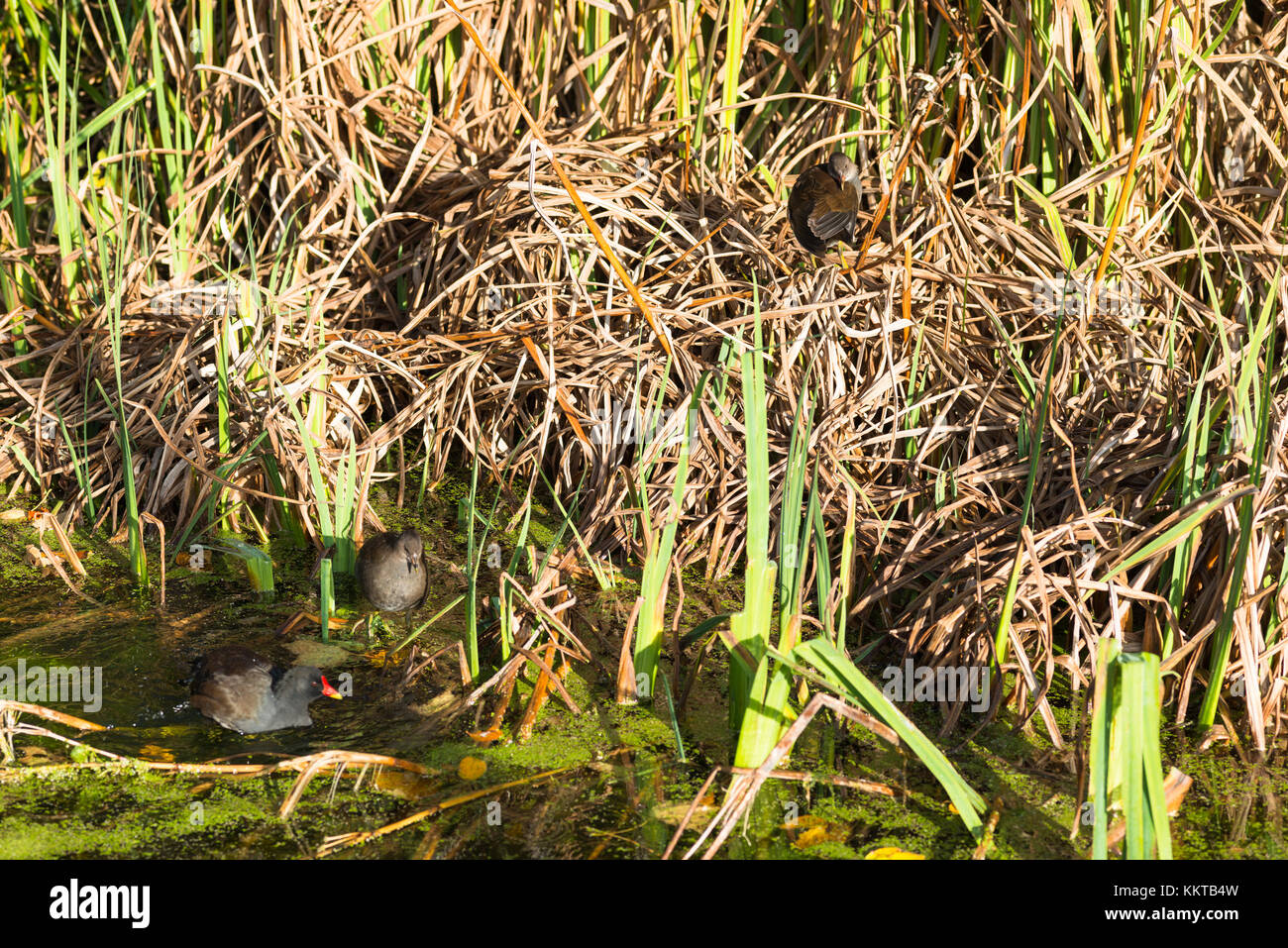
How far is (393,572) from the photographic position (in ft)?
8.07

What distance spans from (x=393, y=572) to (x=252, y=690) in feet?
1.60

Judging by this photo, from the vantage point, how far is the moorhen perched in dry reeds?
9.07 feet

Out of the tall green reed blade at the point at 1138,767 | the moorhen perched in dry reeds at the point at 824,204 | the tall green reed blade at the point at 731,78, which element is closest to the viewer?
the tall green reed blade at the point at 1138,767

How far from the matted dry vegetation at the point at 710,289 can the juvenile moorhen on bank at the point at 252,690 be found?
2.17 feet

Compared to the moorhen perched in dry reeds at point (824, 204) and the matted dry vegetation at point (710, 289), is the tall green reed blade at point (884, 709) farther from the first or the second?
the moorhen perched in dry reeds at point (824, 204)

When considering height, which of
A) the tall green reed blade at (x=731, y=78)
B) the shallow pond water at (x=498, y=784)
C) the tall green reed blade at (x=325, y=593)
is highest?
the tall green reed blade at (x=731, y=78)

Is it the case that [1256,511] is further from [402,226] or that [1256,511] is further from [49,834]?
[402,226]

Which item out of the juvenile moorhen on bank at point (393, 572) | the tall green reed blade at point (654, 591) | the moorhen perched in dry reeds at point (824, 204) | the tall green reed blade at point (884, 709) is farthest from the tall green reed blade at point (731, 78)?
the tall green reed blade at point (884, 709)

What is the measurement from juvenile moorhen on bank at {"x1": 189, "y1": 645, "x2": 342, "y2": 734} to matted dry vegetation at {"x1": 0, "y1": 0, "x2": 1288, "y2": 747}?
663 mm

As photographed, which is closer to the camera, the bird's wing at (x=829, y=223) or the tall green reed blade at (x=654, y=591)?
the tall green reed blade at (x=654, y=591)

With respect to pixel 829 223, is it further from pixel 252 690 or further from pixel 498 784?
pixel 252 690

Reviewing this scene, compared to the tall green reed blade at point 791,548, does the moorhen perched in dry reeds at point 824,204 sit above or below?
above

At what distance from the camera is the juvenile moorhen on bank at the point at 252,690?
204 centimetres
